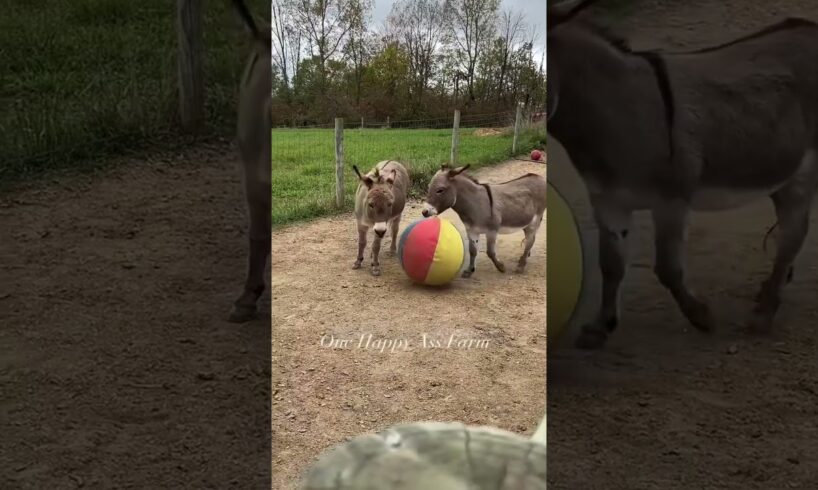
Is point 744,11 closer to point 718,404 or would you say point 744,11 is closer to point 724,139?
point 724,139

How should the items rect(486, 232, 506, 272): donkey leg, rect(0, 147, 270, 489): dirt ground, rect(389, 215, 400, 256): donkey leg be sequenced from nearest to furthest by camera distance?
rect(0, 147, 270, 489): dirt ground
rect(389, 215, 400, 256): donkey leg
rect(486, 232, 506, 272): donkey leg

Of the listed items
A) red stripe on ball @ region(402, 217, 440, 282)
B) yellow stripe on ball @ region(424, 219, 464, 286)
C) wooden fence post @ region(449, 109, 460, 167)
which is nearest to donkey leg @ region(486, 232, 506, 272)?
yellow stripe on ball @ region(424, 219, 464, 286)

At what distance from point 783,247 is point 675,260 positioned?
0.32 m

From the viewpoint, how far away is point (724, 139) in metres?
1.79

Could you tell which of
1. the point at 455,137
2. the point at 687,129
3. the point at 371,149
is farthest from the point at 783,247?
the point at 371,149

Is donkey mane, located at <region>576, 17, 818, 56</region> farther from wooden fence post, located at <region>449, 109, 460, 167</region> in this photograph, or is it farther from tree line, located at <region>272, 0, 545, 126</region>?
wooden fence post, located at <region>449, 109, 460, 167</region>

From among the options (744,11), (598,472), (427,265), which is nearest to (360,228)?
(427,265)

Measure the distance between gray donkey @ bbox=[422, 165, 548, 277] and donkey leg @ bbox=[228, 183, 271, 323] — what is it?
3.85ft

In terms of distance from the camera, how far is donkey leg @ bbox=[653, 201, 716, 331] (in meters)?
1.82

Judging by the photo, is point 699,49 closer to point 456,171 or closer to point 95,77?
Result: point 456,171

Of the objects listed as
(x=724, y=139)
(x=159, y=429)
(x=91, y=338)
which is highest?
(x=724, y=139)

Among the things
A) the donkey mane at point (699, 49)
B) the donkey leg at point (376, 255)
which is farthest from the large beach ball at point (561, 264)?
the donkey leg at point (376, 255)

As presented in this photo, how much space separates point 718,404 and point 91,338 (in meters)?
1.80

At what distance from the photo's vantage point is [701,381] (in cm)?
183
